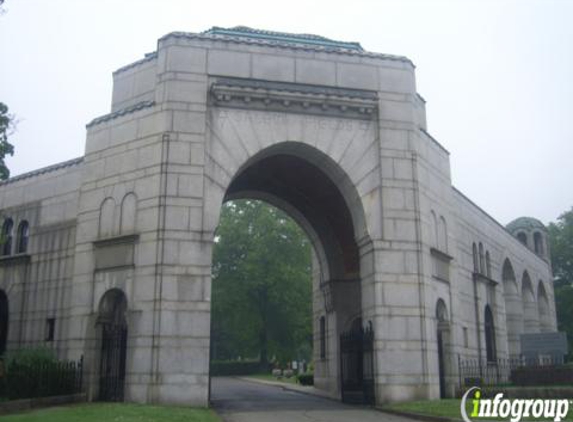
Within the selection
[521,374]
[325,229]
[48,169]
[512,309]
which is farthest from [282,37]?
[512,309]

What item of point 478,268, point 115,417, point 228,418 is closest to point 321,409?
point 228,418

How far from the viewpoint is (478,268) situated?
108 feet

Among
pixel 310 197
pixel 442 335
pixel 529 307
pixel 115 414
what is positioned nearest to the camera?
pixel 115 414

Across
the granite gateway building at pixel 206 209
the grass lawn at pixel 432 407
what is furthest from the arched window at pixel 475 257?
the grass lawn at pixel 432 407

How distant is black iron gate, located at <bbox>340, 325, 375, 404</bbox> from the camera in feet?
70.4

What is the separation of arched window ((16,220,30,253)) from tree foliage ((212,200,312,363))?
28.1 m

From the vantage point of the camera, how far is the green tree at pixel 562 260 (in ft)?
201

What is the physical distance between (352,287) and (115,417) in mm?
14826

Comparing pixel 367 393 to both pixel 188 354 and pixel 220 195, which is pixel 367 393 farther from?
pixel 220 195

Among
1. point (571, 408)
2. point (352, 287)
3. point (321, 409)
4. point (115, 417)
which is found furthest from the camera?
point (352, 287)

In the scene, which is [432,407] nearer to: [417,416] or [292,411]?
[417,416]

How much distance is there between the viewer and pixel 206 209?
68.2ft

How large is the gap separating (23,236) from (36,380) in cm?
947

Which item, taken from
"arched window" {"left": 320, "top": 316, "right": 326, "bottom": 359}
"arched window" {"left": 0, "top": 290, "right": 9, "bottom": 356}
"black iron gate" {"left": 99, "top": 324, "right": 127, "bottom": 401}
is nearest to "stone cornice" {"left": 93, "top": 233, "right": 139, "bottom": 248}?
"black iron gate" {"left": 99, "top": 324, "right": 127, "bottom": 401}
